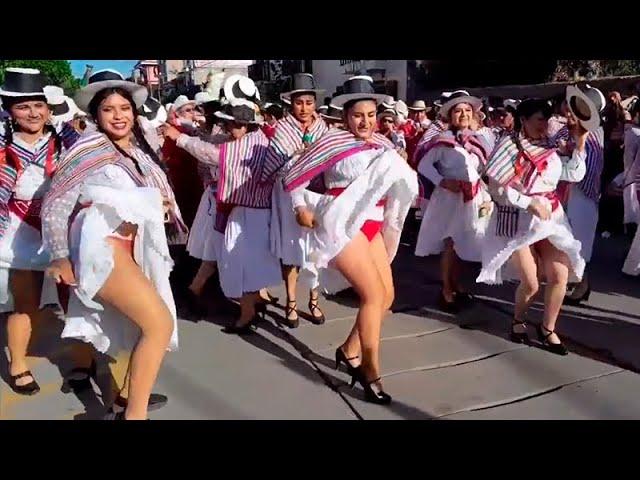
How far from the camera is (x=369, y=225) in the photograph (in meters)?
3.24

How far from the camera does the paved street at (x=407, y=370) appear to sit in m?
3.18

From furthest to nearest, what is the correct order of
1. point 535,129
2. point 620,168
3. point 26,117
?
point 620,168 → point 535,129 → point 26,117

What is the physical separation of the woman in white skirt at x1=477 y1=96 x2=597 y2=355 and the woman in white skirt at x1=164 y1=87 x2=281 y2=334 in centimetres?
148

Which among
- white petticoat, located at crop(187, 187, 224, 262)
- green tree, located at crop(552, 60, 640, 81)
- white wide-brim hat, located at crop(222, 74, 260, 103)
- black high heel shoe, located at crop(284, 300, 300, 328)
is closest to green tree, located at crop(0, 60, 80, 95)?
white wide-brim hat, located at crop(222, 74, 260, 103)

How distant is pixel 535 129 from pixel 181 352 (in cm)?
262

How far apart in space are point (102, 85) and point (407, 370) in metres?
2.26

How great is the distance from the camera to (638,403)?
3180mm

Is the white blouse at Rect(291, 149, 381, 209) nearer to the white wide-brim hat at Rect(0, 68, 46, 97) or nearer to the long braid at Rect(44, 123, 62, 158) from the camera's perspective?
the long braid at Rect(44, 123, 62, 158)

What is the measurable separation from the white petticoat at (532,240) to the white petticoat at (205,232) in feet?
6.32

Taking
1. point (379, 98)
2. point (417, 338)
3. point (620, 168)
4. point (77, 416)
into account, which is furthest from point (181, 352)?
point (620, 168)

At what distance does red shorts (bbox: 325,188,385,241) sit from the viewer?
3209mm

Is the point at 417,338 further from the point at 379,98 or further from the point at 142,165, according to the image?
the point at 142,165

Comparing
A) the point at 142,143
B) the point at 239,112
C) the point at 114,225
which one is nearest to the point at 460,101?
the point at 239,112

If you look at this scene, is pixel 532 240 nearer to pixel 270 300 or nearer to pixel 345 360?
pixel 345 360
